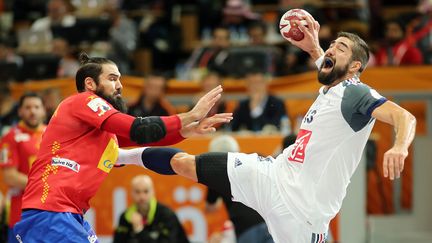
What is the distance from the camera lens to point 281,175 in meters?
7.79

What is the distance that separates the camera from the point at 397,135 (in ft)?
22.5

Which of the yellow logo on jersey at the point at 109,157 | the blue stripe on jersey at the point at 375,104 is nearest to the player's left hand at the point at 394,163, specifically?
the blue stripe on jersey at the point at 375,104

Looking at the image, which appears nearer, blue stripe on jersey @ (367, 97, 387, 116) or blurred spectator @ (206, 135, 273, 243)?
blue stripe on jersey @ (367, 97, 387, 116)

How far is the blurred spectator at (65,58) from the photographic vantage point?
16125 millimetres

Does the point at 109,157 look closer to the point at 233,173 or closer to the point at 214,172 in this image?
the point at 214,172

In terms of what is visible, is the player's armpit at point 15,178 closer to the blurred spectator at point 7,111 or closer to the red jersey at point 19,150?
the red jersey at point 19,150

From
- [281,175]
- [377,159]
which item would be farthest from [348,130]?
[377,159]

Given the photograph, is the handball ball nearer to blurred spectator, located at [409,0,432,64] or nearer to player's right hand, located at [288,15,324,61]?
player's right hand, located at [288,15,324,61]

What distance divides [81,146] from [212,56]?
27.4 ft

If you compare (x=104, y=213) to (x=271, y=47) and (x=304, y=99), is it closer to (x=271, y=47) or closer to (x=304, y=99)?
(x=304, y=99)

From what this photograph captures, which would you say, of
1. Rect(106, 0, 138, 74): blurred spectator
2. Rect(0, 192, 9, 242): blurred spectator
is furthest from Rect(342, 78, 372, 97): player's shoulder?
Rect(106, 0, 138, 74): blurred spectator

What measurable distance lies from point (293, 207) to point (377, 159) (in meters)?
5.72

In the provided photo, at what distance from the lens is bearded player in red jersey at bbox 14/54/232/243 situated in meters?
7.38

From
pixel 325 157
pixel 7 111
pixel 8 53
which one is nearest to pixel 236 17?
pixel 8 53
